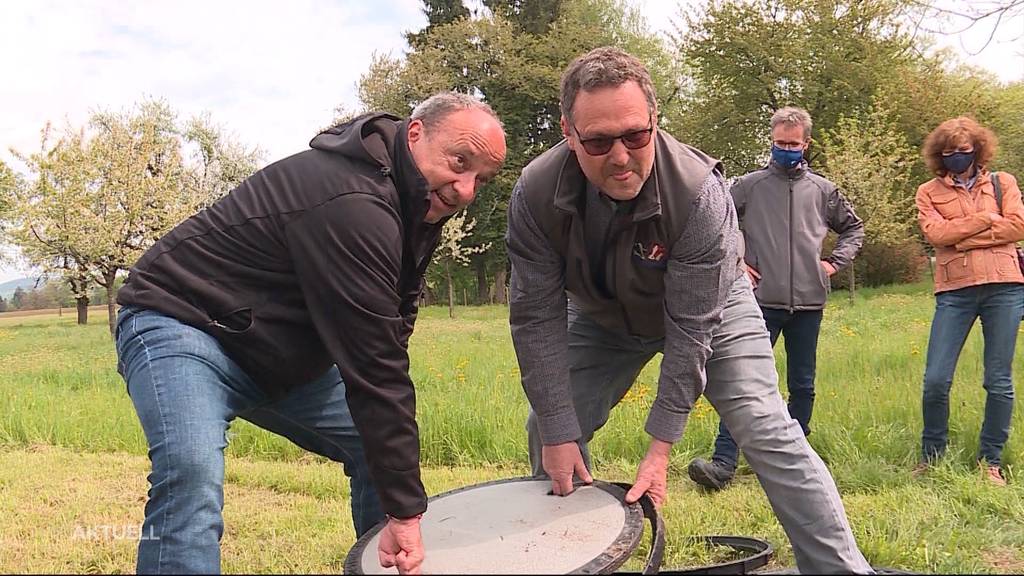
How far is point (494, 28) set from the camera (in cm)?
3559

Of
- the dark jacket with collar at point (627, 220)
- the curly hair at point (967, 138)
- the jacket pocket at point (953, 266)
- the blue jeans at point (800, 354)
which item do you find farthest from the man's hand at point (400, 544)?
the curly hair at point (967, 138)

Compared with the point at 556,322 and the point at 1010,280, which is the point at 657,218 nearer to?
the point at 556,322

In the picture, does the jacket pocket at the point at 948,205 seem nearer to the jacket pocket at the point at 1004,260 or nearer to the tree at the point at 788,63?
the jacket pocket at the point at 1004,260

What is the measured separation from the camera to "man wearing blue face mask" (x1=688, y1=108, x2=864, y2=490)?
5.18 metres

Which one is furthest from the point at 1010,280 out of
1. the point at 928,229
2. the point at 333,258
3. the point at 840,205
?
the point at 333,258

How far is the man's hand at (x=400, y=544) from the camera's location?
2.20 meters

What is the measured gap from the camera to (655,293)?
9.77 feet

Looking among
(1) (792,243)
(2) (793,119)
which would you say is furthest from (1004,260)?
(2) (793,119)

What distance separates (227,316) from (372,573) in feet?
3.23

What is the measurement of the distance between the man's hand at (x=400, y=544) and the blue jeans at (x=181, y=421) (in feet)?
1.71

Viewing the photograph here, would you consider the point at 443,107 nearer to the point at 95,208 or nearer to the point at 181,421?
the point at 181,421

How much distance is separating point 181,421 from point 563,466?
124cm

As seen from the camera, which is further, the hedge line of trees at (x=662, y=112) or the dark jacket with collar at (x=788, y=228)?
the hedge line of trees at (x=662, y=112)

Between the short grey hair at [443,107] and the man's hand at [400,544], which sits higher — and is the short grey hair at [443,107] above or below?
above
